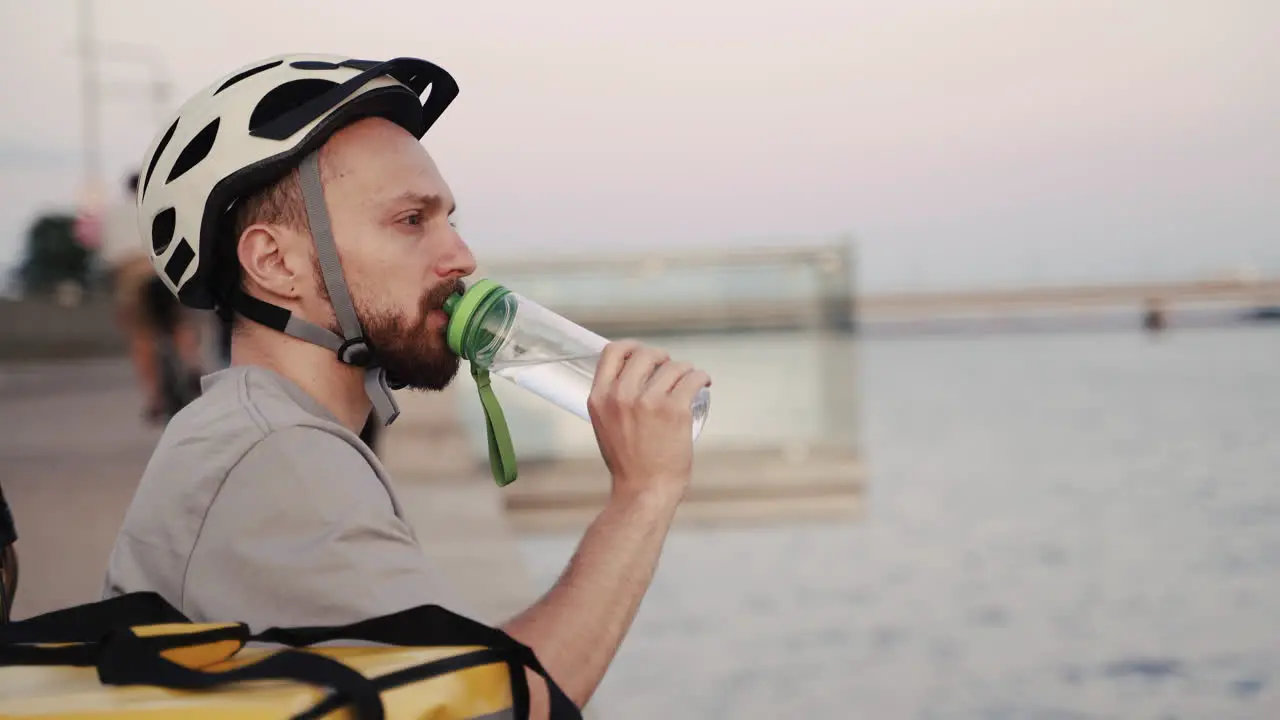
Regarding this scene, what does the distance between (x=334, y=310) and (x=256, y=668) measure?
2.44ft

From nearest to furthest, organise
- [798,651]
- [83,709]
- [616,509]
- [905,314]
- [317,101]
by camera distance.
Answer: [83,709] < [616,509] < [317,101] < [798,651] < [905,314]

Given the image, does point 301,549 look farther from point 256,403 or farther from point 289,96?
point 289,96

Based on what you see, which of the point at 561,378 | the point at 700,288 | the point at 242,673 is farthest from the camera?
the point at 700,288

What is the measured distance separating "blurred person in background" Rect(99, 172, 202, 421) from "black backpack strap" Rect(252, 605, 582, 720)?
33.7 feet

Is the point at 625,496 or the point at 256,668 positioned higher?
the point at 625,496

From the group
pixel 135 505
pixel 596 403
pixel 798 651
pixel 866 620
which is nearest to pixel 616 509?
pixel 596 403

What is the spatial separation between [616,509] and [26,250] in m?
77.3

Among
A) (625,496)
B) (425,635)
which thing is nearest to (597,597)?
(625,496)

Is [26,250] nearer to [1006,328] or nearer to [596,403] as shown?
[1006,328]

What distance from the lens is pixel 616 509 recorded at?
196 centimetres

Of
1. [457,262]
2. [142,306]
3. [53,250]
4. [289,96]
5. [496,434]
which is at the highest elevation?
[53,250]

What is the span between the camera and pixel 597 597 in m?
1.86

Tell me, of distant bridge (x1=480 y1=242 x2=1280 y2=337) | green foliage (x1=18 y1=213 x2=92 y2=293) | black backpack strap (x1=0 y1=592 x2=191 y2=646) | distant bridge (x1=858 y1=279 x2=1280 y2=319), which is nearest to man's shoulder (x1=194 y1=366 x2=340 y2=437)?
black backpack strap (x1=0 y1=592 x2=191 y2=646)

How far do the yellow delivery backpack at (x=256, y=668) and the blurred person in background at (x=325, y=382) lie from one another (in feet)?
0.24
